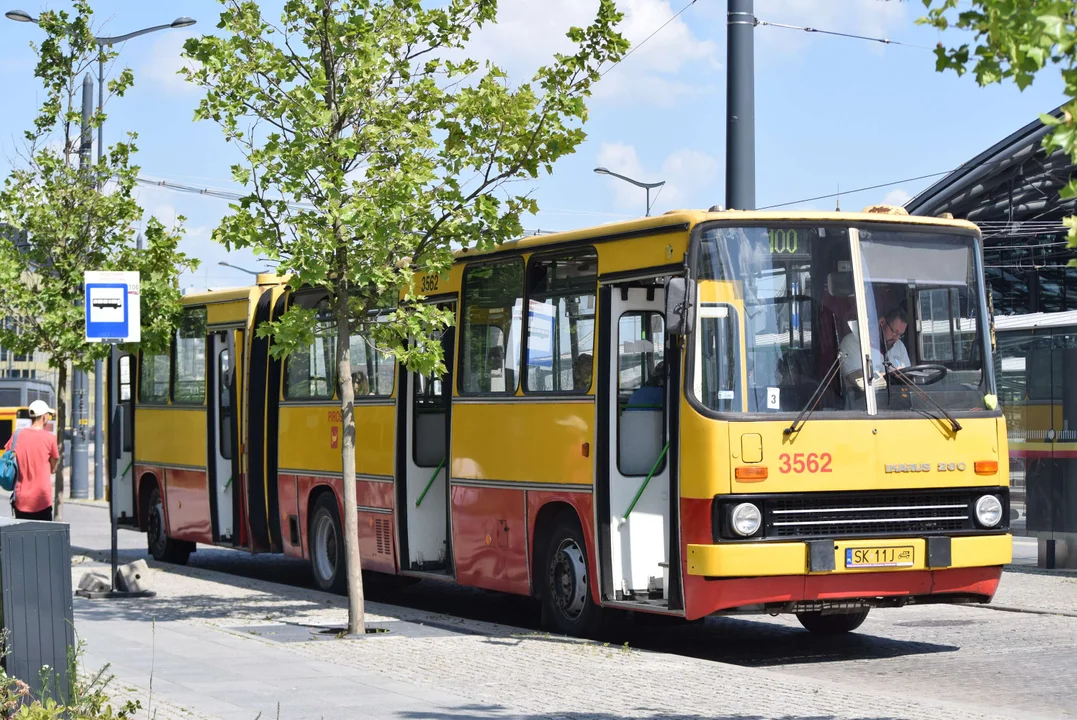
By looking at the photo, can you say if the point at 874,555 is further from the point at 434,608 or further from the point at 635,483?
the point at 434,608

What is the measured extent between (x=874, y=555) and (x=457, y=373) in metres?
4.53

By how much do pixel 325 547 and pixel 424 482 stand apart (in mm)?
2259

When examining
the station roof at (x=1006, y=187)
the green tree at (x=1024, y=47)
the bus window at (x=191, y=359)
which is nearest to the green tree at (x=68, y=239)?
the bus window at (x=191, y=359)

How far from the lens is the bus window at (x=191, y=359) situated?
66.3 ft

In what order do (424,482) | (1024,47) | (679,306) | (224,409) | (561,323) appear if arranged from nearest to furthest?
(1024,47) < (679,306) < (561,323) < (424,482) < (224,409)

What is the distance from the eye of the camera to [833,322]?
38.5ft

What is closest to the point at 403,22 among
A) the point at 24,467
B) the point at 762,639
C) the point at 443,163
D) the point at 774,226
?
the point at 443,163

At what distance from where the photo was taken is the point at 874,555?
11516 millimetres

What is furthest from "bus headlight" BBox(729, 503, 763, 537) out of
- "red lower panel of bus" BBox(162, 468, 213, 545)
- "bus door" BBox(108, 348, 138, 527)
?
"bus door" BBox(108, 348, 138, 527)

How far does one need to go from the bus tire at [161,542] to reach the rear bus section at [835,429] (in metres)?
11.1

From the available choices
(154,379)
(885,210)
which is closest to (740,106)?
(885,210)

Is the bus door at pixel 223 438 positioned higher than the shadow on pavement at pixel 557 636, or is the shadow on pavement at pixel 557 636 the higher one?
the bus door at pixel 223 438

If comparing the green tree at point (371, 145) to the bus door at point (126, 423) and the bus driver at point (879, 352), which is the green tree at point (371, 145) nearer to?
the bus driver at point (879, 352)

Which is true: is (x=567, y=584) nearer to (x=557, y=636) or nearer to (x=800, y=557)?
(x=557, y=636)
